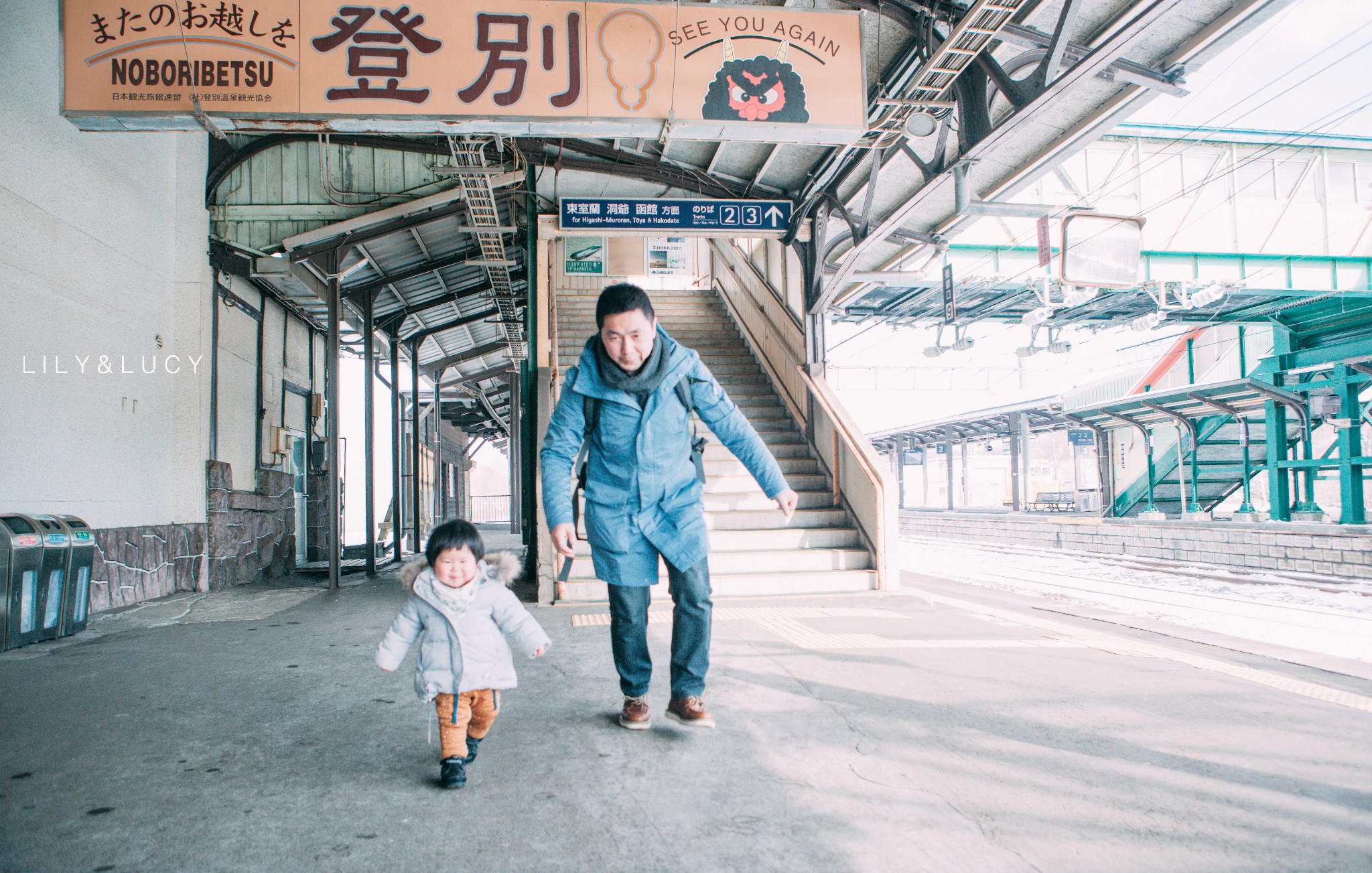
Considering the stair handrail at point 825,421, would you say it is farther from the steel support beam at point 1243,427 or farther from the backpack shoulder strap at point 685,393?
the steel support beam at point 1243,427

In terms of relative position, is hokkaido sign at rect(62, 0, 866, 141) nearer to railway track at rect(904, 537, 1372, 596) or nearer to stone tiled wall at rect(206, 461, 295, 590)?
stone tiled wall at rect(206, 461, 295, 590)

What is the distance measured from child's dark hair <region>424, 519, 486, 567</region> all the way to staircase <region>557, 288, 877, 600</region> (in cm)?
256

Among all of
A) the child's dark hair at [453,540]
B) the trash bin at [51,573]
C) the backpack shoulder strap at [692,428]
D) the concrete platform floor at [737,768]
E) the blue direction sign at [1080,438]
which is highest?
the blue direction sign at [1080,438]

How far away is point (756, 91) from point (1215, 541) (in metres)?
12.0

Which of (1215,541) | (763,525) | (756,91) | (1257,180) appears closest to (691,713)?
(756,91)

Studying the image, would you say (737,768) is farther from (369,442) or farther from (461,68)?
(369,442)

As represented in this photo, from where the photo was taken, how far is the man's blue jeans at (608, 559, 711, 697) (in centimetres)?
272

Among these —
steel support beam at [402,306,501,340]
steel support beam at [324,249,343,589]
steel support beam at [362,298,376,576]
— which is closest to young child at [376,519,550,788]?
steel support beam at [324,249,343,589]

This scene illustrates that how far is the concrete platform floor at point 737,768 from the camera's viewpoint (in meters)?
1.78

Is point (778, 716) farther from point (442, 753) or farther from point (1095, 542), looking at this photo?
point (1095, 542)

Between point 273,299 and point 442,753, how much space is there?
30.9 ft

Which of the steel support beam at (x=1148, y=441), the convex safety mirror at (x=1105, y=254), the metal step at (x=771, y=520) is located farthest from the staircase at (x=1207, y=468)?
the metal step at (x=771, y=520)

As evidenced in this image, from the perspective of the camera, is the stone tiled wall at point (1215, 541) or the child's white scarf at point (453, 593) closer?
the child's white scarf at point (453, 593)

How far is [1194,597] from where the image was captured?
804 cm
